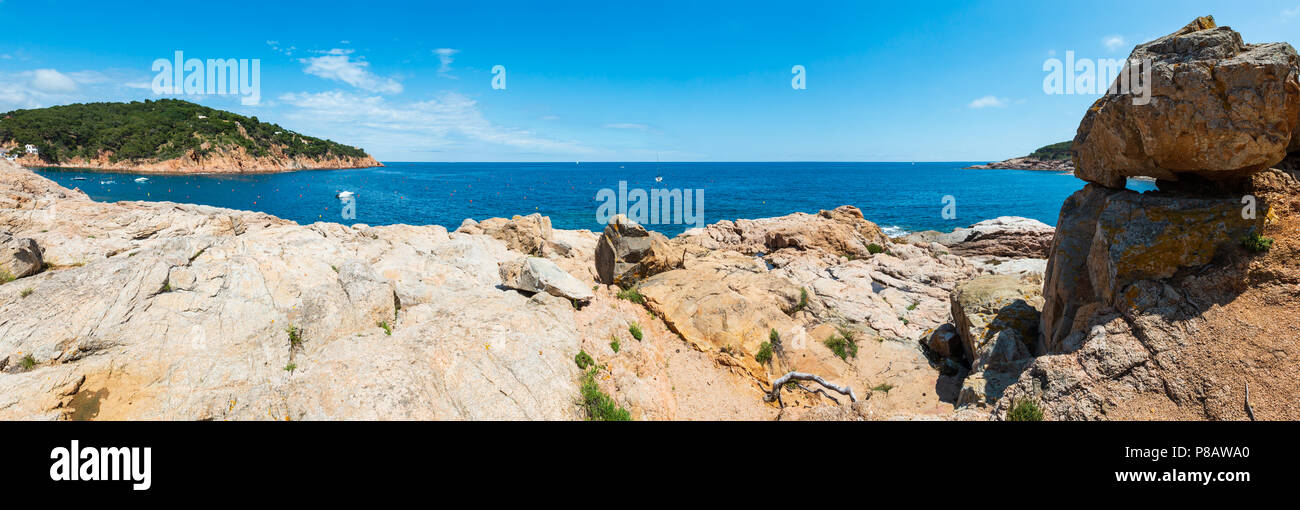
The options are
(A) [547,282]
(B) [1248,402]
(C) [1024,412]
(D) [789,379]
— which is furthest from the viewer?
(A) [547,282]

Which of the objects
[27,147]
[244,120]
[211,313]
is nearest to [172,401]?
[211,313]

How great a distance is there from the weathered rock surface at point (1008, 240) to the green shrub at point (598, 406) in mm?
35353

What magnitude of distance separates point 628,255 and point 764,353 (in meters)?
7.45

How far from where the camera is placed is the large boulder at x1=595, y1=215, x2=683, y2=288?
2028cm

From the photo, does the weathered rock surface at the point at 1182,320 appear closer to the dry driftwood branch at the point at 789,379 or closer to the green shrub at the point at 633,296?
the dry driftwood branch at the point at 789,379

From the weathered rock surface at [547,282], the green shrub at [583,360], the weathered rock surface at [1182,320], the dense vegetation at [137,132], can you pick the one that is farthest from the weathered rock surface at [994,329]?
the dense vegetation at [137,132]

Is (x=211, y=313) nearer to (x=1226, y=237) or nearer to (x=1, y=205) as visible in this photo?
(x=1, y=205)

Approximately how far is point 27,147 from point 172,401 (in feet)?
623

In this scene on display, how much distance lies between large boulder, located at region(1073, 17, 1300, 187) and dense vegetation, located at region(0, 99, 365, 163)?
192 metres

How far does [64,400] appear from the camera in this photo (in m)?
8.97

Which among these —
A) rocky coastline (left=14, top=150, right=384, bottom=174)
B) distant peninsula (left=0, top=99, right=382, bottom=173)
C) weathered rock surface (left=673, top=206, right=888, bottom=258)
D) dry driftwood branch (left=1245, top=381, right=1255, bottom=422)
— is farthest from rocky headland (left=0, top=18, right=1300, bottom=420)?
distant peninsula (left=0, top=99, right=382, bottom=173)

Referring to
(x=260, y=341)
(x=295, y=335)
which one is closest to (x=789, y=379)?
(x=295, y=335)

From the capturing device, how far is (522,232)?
Answer: 27.5 m

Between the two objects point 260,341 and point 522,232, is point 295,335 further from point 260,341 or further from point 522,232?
point 522,232
